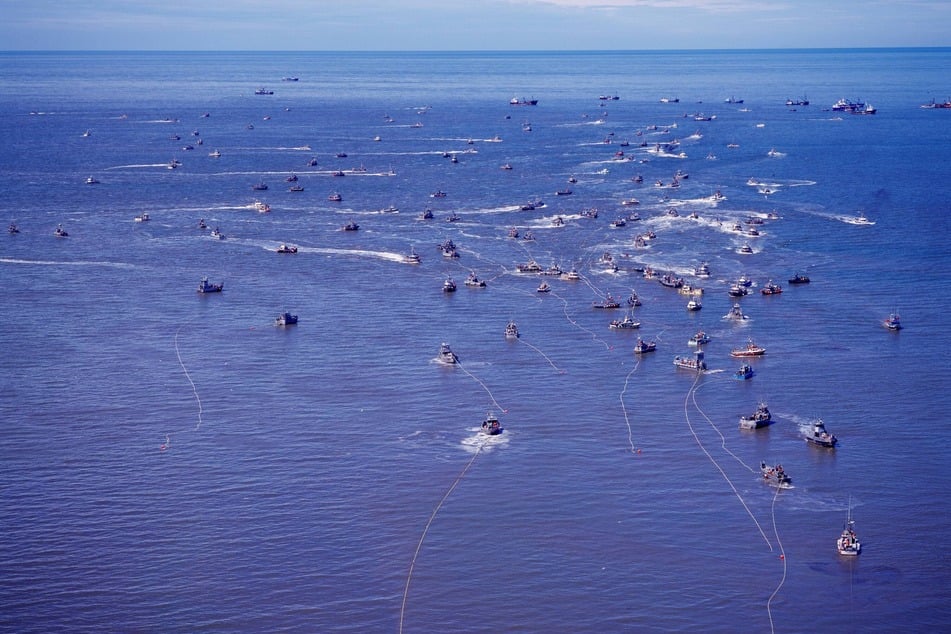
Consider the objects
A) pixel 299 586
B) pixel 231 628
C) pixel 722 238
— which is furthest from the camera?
pixel 722 238

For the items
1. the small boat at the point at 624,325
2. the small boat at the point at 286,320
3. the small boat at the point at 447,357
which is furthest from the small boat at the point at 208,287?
the small boat at the point at 624,325

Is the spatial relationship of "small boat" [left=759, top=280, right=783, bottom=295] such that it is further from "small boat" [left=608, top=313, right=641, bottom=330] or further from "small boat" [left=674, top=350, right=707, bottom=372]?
"small boat" [left=674, top=350, right=707, bottom=372]

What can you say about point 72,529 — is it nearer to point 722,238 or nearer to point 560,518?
point 560,518

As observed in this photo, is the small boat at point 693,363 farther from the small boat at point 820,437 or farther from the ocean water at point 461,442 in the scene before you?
the small boat at point 820,437

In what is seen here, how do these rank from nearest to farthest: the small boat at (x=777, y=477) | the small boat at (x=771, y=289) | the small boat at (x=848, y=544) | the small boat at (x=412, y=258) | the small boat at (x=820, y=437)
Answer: the small boat at (x=848, y=544) < the small boat at (x=777, y=477) < the small boat at (x=820, y=437) < the small boat at (x=771, y=289) < the small boat at (x=412, y=258)

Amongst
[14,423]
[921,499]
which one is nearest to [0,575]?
[14,423]
